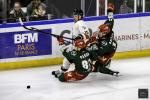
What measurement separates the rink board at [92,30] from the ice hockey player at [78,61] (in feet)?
4.67

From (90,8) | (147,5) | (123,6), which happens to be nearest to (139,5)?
(147,5)

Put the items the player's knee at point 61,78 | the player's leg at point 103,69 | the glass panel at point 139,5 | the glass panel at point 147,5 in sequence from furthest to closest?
the glass panel at point 147,5, the glass panel at point 139,5, the player's leg at point 103,69, the player's knee at point 61,78

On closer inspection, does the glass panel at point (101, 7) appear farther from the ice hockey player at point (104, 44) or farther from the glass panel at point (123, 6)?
the ice hockey player at point (104, 44)

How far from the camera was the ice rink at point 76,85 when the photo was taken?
32.2 ft

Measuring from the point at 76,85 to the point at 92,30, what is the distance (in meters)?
2.30

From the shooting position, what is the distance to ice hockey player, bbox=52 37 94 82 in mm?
→ 10539

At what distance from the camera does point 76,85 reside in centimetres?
1062

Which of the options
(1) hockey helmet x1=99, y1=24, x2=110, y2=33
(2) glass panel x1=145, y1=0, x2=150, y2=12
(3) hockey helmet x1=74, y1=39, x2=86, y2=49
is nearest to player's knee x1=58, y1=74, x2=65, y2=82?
(3) hockey helmet x1=74, y1=39, x2=86, y2=49

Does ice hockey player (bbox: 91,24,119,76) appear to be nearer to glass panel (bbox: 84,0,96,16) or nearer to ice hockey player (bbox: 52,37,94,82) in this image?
ice hockey player (bbox: 52,37,94,82)

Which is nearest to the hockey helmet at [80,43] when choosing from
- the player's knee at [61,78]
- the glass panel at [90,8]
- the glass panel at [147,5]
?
the player's knee at [61,78]

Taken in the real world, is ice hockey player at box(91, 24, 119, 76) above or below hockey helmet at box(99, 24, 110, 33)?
below

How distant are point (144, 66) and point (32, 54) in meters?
2.25

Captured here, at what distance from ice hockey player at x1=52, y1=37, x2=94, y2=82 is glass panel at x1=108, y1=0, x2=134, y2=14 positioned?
2.77 m

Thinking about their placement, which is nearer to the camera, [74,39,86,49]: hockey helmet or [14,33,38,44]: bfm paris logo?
[74,39,86,49]: hockey helmet
